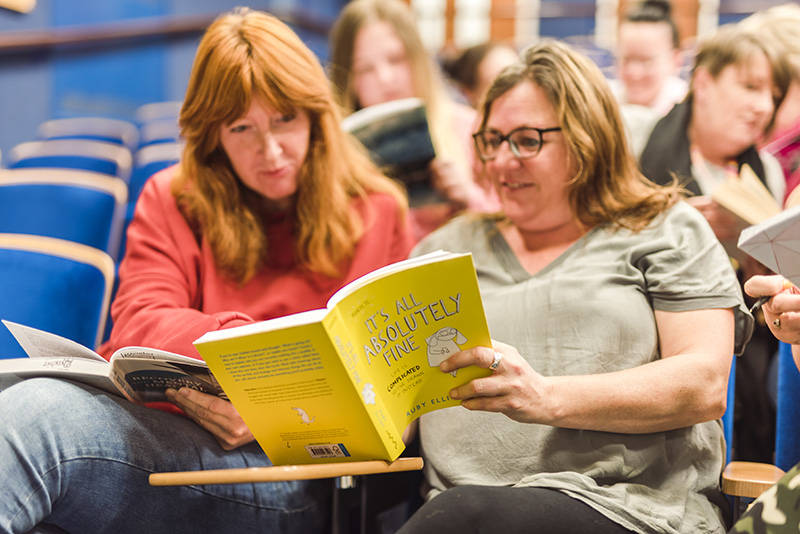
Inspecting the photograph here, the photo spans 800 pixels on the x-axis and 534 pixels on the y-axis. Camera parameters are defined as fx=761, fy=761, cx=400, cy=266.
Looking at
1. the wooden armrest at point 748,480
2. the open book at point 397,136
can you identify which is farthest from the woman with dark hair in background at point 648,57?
the wooden armrest at point 748,480

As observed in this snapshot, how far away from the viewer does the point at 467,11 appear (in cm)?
802

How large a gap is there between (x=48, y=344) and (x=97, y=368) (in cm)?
10

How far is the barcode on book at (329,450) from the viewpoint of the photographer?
3.32 feet

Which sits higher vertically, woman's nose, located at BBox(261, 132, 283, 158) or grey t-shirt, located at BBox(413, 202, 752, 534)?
woman's nose, located at BBox(261, 132, 283, 158)

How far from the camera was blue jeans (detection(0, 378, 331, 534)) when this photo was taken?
103cm

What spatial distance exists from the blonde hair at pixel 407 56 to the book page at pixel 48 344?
1308 millimetres

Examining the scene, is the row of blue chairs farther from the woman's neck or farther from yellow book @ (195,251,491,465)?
the woman's neck

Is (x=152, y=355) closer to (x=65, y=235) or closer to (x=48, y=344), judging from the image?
(x=48, y=344)

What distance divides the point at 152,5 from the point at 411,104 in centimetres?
447

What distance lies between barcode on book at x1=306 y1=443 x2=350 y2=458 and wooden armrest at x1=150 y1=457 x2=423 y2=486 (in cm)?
3

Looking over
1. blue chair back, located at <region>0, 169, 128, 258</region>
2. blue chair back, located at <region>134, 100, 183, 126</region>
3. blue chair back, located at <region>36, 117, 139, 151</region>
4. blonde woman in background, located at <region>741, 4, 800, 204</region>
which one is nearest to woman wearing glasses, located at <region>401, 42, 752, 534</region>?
blonde woman in background, located at <region>741, 4, 800, 204</region>

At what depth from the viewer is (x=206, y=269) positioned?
59.8 inches

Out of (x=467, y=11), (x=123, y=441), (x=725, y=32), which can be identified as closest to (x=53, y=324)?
(x=123, y=441)

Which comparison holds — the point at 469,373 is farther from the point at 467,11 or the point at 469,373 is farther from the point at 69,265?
the point at 467,11
